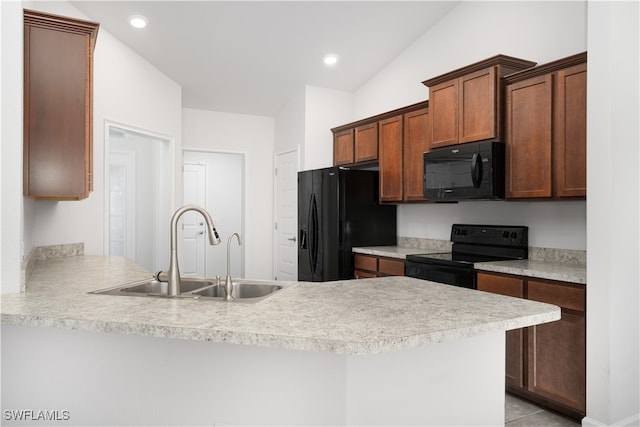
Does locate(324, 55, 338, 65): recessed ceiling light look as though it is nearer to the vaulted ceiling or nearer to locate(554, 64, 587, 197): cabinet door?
the vaulted ceiling

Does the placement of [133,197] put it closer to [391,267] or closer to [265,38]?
[265,38]

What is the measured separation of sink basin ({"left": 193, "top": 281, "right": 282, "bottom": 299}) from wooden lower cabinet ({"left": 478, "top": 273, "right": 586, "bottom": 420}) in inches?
66.1

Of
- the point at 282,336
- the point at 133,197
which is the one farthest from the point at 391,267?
the point at 133,197

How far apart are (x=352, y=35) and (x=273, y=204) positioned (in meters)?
2.71

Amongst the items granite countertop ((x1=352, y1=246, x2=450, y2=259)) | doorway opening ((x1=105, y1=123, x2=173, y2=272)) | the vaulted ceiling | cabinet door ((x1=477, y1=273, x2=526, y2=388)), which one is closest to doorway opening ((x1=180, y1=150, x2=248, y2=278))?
doorway opening ((x1=105, y1=123, x2=173, y2=272))

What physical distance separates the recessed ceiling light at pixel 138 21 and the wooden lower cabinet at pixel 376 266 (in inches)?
115

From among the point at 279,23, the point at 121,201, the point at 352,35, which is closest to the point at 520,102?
the point at 352,35

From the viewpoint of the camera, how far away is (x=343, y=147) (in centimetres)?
531

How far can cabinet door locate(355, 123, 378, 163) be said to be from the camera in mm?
4742

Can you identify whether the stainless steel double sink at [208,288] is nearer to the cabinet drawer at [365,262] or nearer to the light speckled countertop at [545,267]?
the light speckled countertop at [545,267]

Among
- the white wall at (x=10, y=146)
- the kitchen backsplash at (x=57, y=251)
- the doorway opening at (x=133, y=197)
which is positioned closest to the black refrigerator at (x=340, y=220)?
the kitchen backsplash at (x=57, y=251)

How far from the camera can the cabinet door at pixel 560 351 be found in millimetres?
2578

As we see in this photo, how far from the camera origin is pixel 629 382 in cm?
254

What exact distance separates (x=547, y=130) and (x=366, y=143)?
2149 mm
